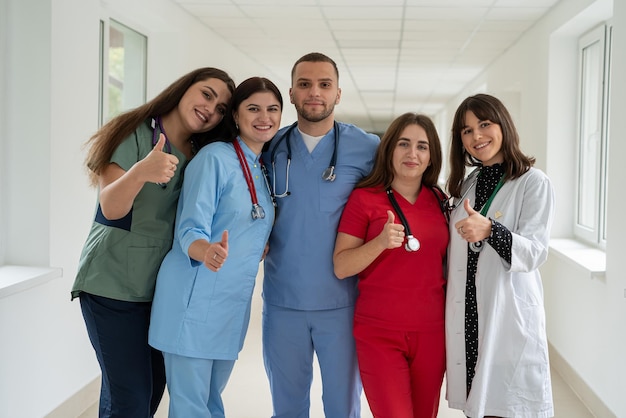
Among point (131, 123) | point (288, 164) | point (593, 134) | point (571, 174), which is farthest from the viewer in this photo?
point (571, 174)

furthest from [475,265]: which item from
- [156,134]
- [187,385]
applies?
[156,134]

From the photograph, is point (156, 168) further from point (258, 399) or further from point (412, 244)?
point (258, 399)

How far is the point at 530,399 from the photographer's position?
202 centimetres

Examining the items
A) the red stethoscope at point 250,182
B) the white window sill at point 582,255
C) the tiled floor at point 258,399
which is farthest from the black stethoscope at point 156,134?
the white window sill at point 582,255

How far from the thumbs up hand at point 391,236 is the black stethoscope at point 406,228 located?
0.06 metres

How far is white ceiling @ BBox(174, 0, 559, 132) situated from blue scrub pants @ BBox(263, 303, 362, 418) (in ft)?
8.86

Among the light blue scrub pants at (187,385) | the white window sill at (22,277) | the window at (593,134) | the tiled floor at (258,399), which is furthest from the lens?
the window at (593,134)

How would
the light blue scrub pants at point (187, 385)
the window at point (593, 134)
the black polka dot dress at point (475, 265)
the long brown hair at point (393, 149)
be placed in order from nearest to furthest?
the black polka dot dress at point (475, 265), the light blue scrub pants at point (187, 385), the long brown hair at point (393, 149), the window at point (593, 134)

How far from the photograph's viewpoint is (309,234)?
2.32 m

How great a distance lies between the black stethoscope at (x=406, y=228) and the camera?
206 cm

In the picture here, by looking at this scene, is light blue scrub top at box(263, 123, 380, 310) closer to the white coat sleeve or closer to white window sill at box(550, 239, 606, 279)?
the white coat sleeve

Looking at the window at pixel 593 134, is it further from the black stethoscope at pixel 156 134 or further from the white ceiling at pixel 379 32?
the black stethoscope at pixel 156 134

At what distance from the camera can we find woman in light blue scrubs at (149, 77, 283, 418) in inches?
79.1

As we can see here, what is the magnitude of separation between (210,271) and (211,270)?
109 millimetres
